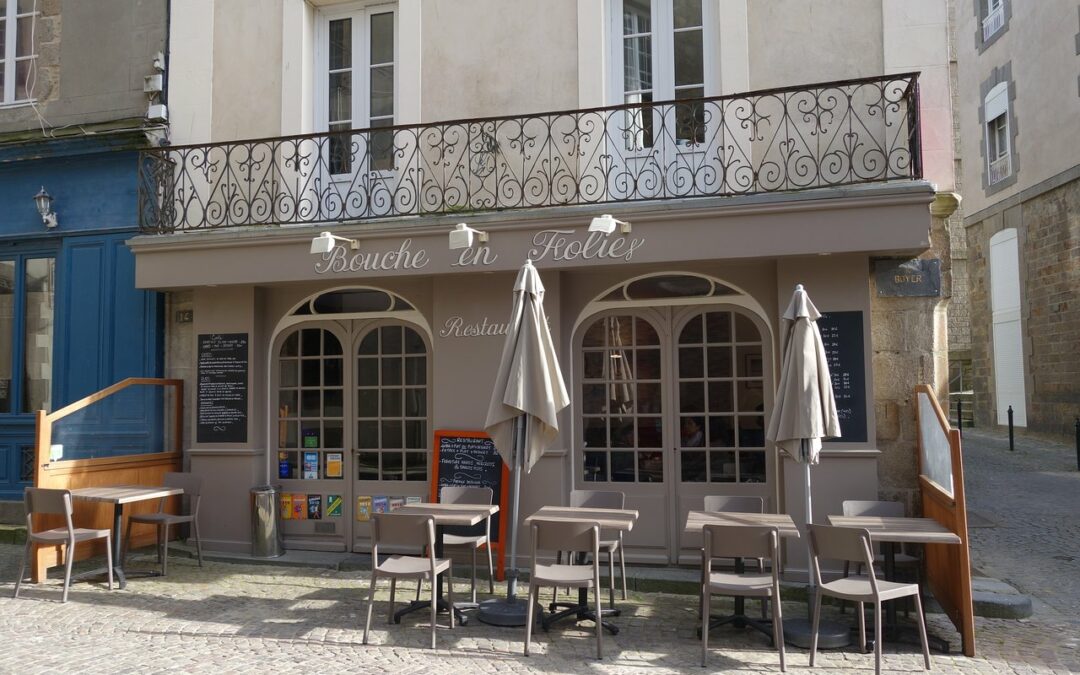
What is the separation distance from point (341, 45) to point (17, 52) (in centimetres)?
439

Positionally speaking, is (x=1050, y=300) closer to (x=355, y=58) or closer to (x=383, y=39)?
(x=383, y=39)

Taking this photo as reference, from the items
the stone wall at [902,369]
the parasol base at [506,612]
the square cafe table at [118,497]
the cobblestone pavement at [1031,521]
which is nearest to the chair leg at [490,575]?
the parasol base at [506,612]

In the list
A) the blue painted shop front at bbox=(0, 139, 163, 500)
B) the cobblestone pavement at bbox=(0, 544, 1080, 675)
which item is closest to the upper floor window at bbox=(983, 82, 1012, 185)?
the cobblestone pavement at bbox=(0, 544, 1080, 675)

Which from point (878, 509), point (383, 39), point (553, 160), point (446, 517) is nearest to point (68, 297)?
point (383, 39)

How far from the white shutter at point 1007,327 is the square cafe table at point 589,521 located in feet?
54.9

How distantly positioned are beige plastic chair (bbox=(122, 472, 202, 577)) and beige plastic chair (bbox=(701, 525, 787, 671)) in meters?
5.14

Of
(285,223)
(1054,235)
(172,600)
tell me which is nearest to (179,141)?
(285,223)

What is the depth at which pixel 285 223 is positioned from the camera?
8875 millimetres

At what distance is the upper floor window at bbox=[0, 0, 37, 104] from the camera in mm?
10852

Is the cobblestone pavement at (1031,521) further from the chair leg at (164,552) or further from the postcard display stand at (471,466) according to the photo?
the chair leg at (164,552)

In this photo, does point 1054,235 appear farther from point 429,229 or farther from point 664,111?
point 429,229

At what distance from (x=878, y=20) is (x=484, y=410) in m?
5.24

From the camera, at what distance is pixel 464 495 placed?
25.4ft

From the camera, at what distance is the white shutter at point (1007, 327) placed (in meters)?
20.2
